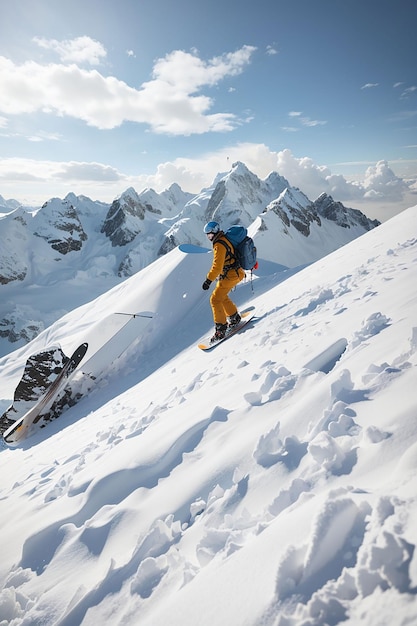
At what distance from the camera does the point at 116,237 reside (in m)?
124

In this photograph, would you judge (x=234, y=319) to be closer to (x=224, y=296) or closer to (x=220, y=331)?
(x=220, y=331)

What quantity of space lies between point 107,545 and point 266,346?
307cm

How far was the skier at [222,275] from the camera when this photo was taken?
5855 millimetres

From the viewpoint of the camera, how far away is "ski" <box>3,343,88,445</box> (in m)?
6.98

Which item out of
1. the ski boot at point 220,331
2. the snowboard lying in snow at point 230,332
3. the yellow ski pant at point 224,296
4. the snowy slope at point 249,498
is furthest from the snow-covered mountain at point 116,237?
the snowy slope at point 249,498

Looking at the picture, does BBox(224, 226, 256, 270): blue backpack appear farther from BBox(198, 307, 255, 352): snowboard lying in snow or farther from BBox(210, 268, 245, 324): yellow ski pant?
BBox(198, 307, 255, 352): snowboard lying in snow

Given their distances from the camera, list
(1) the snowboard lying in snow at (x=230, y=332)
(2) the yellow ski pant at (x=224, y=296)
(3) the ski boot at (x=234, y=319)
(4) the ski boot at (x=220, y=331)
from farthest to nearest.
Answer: (3) the ski boot at (x=234, y=319) → (4) the ski boot at (x=220, y=331) → (2) the yellow ski pant at (x=224, y=296) → (1) the snowboard lying in snow at (x=230, y=332)

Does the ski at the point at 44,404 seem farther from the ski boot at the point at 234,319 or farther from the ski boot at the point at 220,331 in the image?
the ski boot at the point at 234,319

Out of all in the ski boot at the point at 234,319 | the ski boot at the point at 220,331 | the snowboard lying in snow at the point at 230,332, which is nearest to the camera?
the snowboard lying in snow at the point at 230,332

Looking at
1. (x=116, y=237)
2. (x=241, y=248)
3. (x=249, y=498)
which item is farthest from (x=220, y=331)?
(x=116, y=237)

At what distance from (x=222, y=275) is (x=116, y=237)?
127 meters

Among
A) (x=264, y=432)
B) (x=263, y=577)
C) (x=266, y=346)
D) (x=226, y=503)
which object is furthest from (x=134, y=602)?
(x=266, y=346)

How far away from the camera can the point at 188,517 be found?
209 cm

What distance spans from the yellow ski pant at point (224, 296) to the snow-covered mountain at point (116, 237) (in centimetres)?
6034
